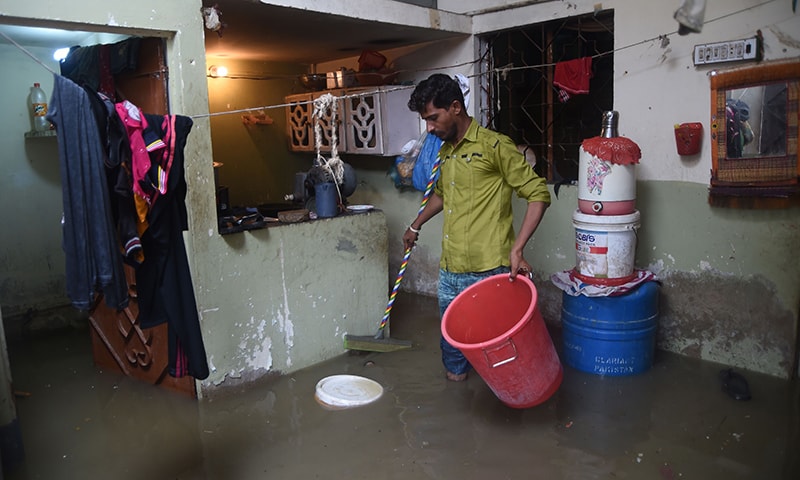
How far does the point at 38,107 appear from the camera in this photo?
452cm

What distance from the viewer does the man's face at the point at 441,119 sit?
302cm

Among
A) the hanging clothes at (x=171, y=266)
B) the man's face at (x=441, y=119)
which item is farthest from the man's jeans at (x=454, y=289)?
the hanging clothes at (x=171, y=266)

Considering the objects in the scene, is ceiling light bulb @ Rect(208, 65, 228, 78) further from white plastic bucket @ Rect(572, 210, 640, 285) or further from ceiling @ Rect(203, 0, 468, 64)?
white plastic bucket @ Rect(572, 210, 640, 285)

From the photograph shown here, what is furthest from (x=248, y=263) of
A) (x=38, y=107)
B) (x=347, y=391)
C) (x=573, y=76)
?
(x=573, y=76)

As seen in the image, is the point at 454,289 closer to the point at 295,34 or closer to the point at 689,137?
the point at 689,137

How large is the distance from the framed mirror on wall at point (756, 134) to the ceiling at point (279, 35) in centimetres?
207

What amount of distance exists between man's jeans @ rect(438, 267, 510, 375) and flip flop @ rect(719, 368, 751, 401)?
56.0 inches

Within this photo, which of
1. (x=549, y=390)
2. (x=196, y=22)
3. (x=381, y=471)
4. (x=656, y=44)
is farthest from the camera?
(x=656, y=44)

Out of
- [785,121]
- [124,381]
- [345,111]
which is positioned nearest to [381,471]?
[124,381]

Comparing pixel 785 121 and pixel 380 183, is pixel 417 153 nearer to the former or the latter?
pixel 380 183

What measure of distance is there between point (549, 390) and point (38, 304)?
410 cm

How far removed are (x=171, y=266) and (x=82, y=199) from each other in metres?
0.57

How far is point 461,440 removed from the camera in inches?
114

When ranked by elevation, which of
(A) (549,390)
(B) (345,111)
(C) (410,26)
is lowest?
(A) (549,390)
